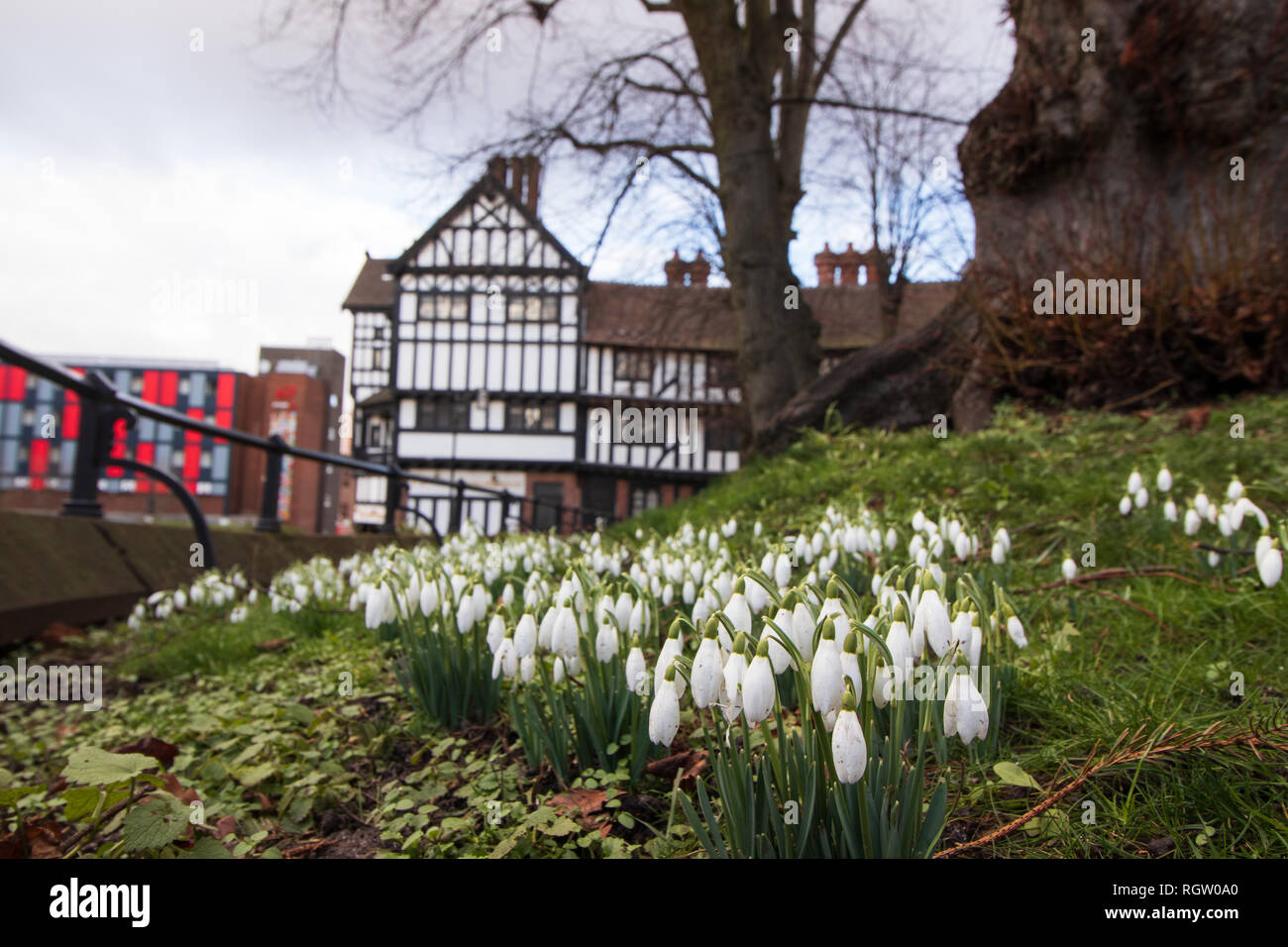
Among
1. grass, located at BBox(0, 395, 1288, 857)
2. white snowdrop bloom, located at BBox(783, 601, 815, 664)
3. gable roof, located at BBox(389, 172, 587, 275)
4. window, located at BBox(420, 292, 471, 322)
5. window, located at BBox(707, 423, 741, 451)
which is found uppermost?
gable roof, located at BBox(389, 172, 587, 275)

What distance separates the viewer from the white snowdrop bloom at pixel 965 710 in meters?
1.21

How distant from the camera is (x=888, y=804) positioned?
49.8 inches

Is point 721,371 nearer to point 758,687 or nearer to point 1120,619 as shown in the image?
point 1120,619

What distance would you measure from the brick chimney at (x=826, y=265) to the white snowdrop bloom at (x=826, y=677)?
27861mm

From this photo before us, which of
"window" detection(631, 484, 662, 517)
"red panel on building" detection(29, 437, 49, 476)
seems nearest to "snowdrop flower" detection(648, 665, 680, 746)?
"window" detection(631, 484, 662, 517)

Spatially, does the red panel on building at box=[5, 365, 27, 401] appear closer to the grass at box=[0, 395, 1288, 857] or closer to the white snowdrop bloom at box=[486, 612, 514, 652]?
the grass at box=[0, 395, 1288, 857]

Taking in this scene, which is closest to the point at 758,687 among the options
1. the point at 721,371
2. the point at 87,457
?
the point at 87,457

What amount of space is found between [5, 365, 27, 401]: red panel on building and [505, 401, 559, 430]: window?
156 ft

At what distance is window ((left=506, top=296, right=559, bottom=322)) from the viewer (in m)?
26.1

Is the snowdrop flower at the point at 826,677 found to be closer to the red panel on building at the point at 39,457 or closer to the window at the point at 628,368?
the window at the point at 628,368

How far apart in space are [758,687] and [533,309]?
26016 mm

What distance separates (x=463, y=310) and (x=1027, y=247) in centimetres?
2099

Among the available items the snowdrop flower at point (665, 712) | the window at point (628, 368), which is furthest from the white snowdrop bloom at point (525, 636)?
the window at point (628, 368)

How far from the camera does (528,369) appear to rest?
26031mm
